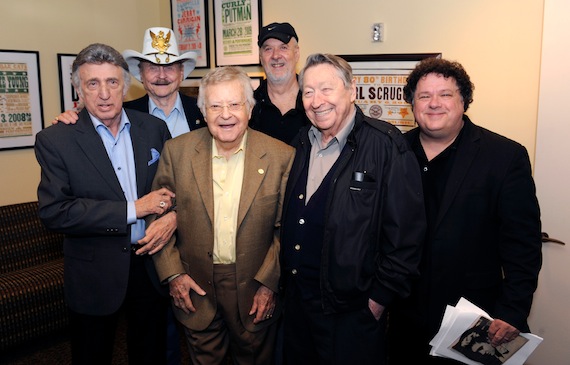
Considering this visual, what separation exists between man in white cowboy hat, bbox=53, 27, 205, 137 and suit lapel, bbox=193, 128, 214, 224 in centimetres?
66

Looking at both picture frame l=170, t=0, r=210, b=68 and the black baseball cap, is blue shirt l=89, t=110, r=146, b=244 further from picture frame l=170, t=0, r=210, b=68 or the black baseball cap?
picture frame l=170, t=0, r=210, b=68

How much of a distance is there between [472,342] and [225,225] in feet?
3.66

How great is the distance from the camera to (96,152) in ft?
6.80

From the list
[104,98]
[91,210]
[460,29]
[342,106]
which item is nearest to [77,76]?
[104,98]

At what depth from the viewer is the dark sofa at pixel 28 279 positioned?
123 inches

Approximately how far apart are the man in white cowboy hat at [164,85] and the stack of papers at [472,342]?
1.71 meters

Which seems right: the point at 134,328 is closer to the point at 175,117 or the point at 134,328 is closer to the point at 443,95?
the point at 175,117

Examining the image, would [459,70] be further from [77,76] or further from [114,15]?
[114,15]

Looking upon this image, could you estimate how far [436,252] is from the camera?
1.91m

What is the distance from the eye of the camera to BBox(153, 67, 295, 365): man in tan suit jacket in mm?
2002

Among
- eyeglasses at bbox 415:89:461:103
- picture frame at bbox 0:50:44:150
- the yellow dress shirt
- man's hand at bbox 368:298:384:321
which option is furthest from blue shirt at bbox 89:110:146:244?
picture frame at bbox 0:50:44:150

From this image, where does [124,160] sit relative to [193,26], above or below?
below

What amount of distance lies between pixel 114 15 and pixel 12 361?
3.12 metres

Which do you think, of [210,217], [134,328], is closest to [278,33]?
[210,217]
